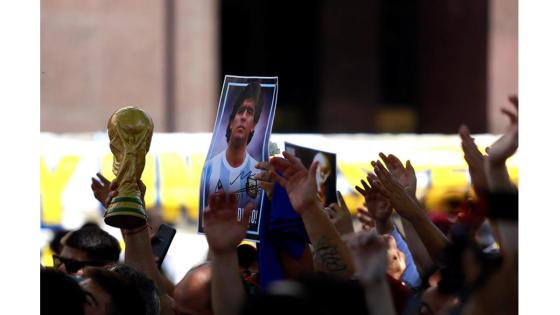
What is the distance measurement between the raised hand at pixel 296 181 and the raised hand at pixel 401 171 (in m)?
0.63

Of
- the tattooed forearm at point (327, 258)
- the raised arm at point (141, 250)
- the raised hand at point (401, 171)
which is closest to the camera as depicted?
the tattooed forearm at point (327, 258)

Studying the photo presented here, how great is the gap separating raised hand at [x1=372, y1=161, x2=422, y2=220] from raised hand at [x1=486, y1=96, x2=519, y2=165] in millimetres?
550

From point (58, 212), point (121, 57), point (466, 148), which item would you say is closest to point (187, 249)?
point (58, 212)

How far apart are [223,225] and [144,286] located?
44 centimetres

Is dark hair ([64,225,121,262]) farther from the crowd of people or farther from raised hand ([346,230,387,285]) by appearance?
raised hand ([346,230,387,285])

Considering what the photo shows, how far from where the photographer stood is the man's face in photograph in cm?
390

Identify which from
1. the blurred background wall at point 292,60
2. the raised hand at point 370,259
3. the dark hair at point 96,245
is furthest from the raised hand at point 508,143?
the blurred background wall at point 292,60

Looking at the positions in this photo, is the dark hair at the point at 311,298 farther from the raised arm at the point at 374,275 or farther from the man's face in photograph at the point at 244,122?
the man's face in photograph at the point at 244,122

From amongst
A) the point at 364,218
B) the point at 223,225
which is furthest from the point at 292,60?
the point at 223,225

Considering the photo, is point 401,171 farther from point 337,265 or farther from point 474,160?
point 337,265

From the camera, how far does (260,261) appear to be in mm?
3863

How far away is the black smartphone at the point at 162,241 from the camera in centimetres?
434
